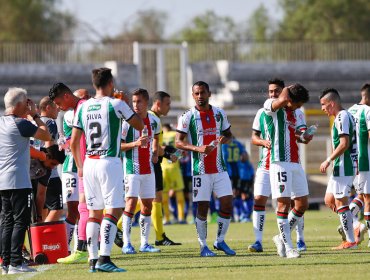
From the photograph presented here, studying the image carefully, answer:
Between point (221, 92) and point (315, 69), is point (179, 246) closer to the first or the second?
point (221, 92)

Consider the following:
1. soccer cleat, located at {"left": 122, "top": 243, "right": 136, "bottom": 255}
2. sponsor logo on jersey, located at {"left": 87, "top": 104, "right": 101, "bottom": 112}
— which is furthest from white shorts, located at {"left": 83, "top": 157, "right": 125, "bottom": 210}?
soccer cleat, located at {"left": 122, "top": 243, "right": 136, "bottom": 255}

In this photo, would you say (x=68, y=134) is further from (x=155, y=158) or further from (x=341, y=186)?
(x=341, y=186)

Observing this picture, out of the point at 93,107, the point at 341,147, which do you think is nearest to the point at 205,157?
the point at 341,147

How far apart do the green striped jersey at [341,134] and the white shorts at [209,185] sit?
1.75m

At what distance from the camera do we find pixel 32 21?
63.0 meters

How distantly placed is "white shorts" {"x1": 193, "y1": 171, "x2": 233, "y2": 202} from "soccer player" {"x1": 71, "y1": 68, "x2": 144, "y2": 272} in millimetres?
2437

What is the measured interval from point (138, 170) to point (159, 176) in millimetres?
1853

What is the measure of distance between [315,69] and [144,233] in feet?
99.4

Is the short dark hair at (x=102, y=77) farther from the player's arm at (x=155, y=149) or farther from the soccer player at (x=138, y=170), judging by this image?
the player's arm at (x=155, y=149)

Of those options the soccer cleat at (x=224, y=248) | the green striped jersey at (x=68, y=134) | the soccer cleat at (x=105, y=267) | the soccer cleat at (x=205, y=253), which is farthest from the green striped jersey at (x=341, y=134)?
the soccer cleat at (x=105, y=267)

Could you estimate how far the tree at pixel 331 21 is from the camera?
198 ft

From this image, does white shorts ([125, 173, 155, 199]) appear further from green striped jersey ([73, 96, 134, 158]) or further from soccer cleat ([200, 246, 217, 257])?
green striped jersey ([73, 96, 134, 158])

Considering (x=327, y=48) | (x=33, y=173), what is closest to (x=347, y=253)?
(x=33, y=173)

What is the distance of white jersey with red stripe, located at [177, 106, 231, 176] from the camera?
15297 millimetres
